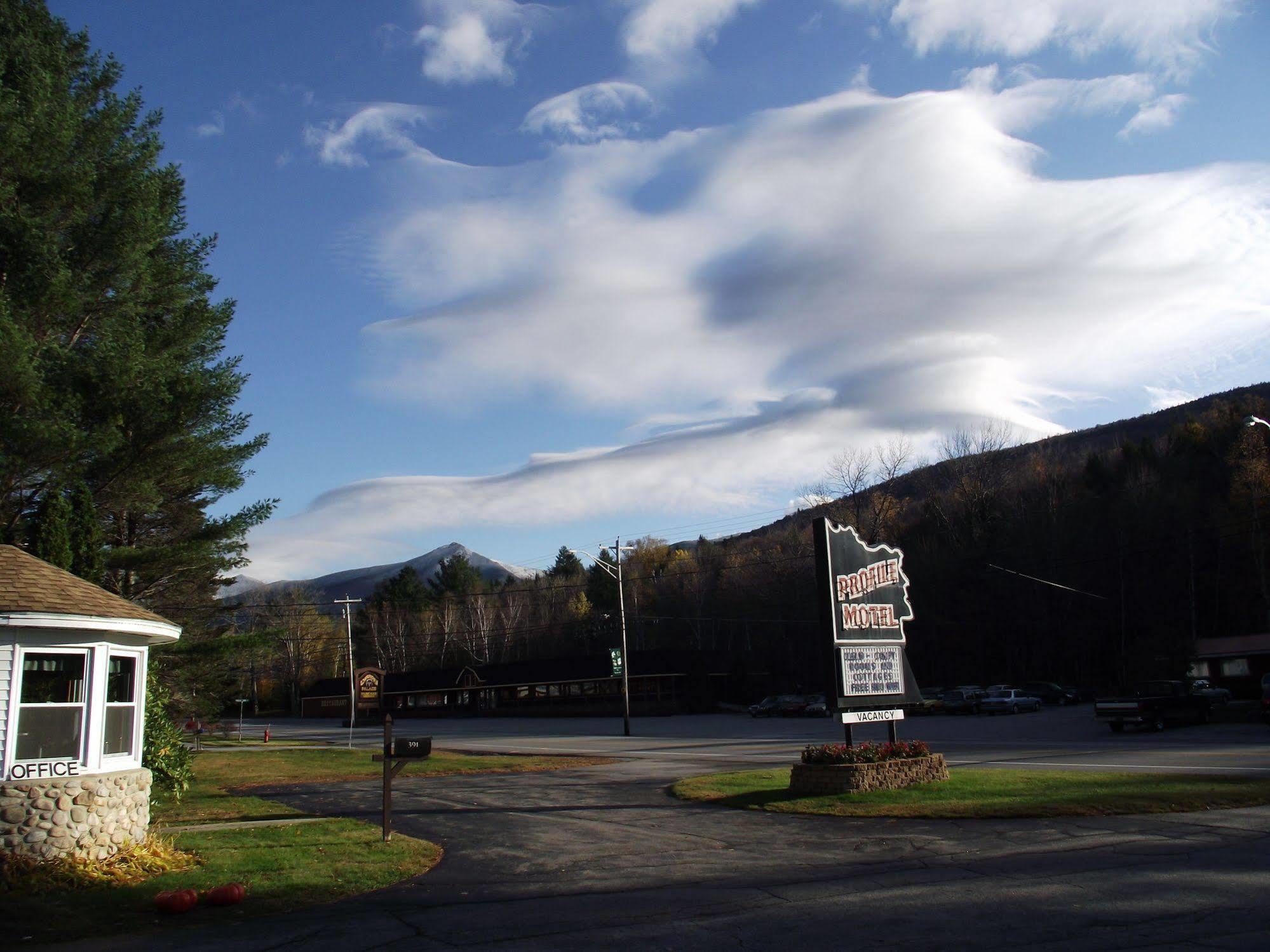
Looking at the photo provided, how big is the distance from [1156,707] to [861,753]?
827 inches

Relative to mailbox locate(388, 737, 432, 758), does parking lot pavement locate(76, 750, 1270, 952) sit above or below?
below

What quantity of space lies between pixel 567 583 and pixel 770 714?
54.9m

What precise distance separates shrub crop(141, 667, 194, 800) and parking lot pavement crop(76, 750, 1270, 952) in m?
6.19

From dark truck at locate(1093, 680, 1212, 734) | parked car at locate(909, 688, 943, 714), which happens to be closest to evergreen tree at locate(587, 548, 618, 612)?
parked car at locate(909, 688, 943, 714)

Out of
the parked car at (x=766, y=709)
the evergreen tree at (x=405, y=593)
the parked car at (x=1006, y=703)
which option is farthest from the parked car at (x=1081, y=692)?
the evergreen tree at (x=405, y=593)

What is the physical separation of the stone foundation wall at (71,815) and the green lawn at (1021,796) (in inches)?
383

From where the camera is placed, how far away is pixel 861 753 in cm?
1734

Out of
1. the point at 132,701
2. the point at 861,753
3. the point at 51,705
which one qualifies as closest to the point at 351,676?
the point at 132,701

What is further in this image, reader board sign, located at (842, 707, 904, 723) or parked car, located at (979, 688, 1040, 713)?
parked car, located at (979, 688, 1040, 713)

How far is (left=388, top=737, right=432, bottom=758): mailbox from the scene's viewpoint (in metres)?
13.1

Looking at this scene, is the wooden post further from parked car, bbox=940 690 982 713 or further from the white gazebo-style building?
parked car, bbox=940 690 982 713

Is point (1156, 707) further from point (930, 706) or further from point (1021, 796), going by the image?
point (930, 706)

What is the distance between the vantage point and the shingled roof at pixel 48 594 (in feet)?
38.1

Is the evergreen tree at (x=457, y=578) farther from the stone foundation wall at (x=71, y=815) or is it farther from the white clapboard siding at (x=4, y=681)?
the white clapboard siding at (x=4, y=681)
